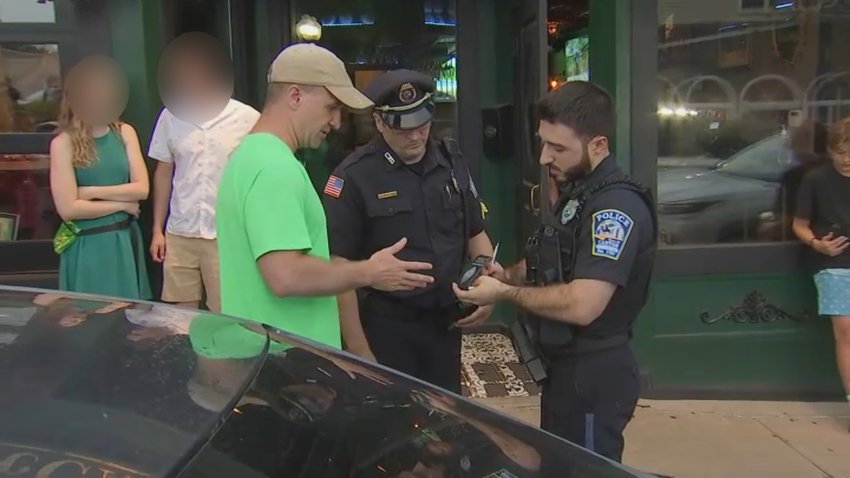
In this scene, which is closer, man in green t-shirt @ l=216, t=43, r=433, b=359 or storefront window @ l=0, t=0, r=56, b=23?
man in green t-shirt @ l=216, t=43, r=433, b=359

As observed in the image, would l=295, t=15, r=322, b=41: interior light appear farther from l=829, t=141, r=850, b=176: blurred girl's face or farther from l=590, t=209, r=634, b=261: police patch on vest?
l=590, t=209, r=634, b=261: police patch on vest

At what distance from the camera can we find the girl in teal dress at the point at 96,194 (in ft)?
13.5

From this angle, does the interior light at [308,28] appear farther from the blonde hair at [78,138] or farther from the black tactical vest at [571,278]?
the black tactical vest at [571,278]

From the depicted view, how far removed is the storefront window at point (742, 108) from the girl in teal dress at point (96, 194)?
9.61 feet

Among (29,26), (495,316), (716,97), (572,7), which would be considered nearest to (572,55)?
(572,7)

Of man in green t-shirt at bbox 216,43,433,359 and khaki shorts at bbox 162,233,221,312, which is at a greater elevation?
man in green t-shirt at bbox 216,43,433,359

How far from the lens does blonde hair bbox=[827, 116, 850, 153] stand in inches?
176

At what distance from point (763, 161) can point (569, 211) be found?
8.96 ft

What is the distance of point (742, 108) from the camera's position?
4824 millimetres

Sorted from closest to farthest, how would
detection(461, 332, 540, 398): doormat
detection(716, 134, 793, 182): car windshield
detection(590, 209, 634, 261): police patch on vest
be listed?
detection(590, 209, 634, 261): police patch on vest
detection(716, 134, 793, 182): car windshield
detection(461, 332, 540, 398): doormat

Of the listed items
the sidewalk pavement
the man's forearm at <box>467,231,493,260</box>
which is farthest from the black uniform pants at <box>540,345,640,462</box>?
the sidewalk pavement

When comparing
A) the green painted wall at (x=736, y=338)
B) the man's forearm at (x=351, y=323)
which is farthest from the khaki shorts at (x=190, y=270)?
the green painted wall at (x=736, y=338)

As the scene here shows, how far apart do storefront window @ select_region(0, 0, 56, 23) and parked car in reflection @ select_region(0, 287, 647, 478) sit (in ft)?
10.2

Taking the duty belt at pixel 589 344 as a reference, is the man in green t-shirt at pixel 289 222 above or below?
above
